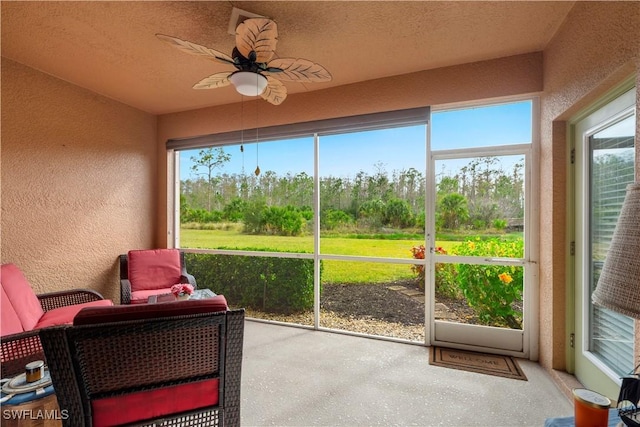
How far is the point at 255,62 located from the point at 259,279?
2.70m

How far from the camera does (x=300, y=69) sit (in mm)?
2064

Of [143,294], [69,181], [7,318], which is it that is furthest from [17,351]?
[69,181]

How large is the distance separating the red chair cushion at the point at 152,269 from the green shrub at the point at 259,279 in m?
0.47

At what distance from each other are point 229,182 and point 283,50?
207 centimetres

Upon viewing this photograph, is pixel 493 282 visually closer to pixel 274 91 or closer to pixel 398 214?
pixel 398 214

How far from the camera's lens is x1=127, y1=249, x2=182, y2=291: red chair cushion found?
3.58 m

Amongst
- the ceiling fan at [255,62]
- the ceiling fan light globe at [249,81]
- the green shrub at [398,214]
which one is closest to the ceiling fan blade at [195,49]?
the ceiling fan at [255,62]

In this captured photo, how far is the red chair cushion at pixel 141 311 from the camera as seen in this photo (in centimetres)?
128

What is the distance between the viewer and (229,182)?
4129 mm

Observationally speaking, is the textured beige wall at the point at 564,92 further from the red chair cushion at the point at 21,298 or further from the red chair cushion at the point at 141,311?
the red chair cushion at the point at 21,298

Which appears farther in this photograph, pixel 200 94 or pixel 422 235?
pixel 200 94

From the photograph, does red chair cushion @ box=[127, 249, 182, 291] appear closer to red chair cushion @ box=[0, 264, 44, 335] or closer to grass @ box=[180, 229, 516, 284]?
grass @ box=[180, 229, 516, 284]

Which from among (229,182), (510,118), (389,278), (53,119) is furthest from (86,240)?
(510,118)

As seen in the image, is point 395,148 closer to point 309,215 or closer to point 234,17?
point 309,215
